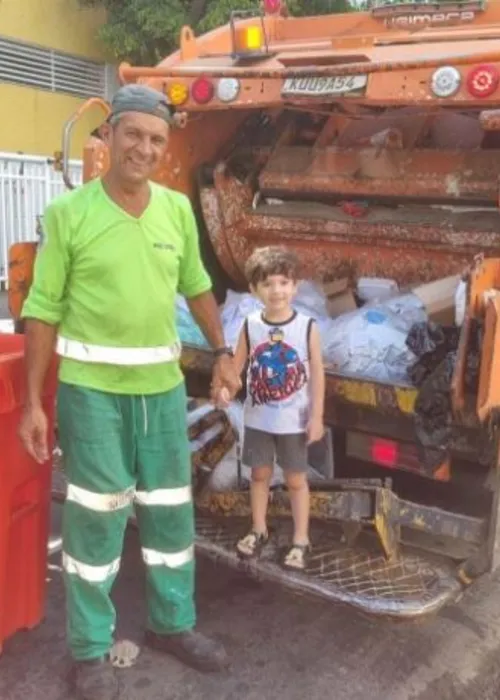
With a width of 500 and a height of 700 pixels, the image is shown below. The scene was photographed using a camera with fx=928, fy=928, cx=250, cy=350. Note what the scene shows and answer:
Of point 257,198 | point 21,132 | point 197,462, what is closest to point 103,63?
point 21,132

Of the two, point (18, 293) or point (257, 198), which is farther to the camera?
point (257, 198)

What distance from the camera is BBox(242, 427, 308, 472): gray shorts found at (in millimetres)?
3029

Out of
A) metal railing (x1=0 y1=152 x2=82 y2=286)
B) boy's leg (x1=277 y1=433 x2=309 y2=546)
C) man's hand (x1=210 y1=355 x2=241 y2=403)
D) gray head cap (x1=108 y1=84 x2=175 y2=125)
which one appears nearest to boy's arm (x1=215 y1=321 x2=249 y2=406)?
man's hand (x1=210 y1=355 x2=241 y2=403)

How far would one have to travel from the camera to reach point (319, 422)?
9.82 ft

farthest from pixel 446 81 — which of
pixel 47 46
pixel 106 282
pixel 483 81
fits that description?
pixel 47 46

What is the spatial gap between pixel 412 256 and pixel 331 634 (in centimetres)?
159

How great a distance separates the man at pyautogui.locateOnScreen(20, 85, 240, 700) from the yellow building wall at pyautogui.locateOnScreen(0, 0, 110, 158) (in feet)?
34.7

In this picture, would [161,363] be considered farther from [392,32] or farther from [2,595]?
[392,32]

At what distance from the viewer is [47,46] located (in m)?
13.7

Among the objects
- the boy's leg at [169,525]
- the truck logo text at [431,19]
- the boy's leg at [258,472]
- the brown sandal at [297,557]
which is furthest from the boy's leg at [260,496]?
the truck logo text at [431,19]

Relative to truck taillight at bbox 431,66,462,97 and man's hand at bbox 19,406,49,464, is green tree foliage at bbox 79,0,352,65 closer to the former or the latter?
truck taillight at bbox 431,66,462,97

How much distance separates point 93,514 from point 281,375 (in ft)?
2.52

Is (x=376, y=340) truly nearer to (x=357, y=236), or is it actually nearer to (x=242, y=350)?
(x=242, y=350)

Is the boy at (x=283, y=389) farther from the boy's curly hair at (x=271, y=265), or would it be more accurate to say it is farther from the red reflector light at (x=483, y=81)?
the red reflector light at (x=483, y=81)
